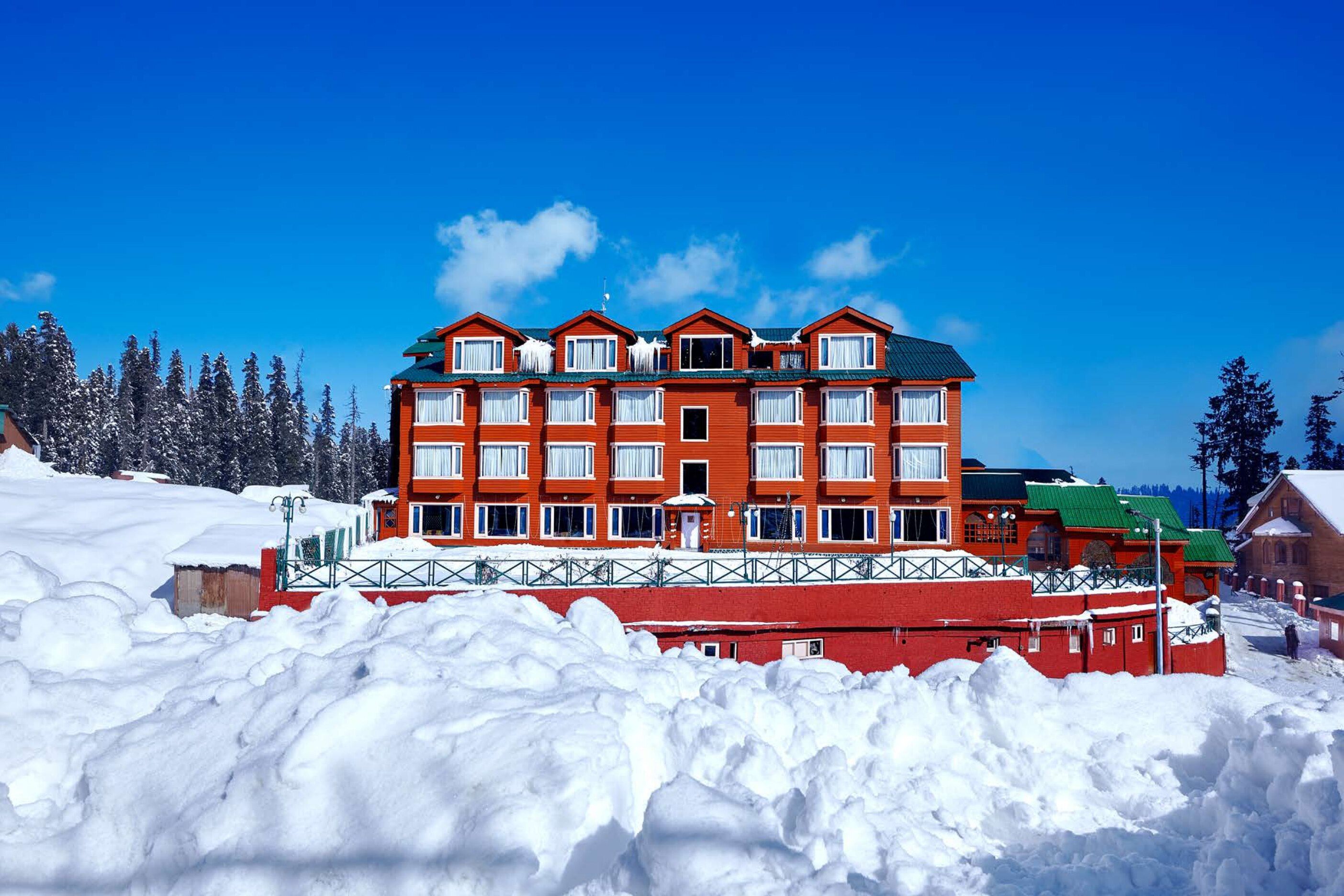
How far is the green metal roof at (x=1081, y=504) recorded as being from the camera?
34.8m

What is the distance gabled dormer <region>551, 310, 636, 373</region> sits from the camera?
34.4 m

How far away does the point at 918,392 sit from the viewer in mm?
32719

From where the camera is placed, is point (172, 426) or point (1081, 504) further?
point (172, 426)

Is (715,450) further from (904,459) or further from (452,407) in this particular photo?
(452,407)

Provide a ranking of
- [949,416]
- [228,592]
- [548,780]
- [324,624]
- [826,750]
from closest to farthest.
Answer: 1. [548,780]
2. [826,750]
3. [324,624]
4. [228,592]
5. [949,416]

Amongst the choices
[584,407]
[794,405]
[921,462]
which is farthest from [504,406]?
[921,462]

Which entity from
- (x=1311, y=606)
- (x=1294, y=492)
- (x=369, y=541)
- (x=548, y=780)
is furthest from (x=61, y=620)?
(x=1294, y=492)

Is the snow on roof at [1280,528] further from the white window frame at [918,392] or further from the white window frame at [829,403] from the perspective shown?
the white window frame at [829,403]

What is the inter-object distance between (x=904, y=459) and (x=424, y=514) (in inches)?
873

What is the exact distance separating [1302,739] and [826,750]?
436 centimetres

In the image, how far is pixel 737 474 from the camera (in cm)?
3350

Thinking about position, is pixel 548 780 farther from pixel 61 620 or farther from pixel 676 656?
pixel 61 620

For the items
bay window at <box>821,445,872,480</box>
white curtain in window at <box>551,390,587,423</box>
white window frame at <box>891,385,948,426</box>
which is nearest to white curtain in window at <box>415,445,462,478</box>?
white curtain in window at <box>551,390,587,423</box>

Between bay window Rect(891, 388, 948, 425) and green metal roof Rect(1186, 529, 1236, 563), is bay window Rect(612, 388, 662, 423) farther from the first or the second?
green metal roof Rect(1186, 529, 1236, 563)
